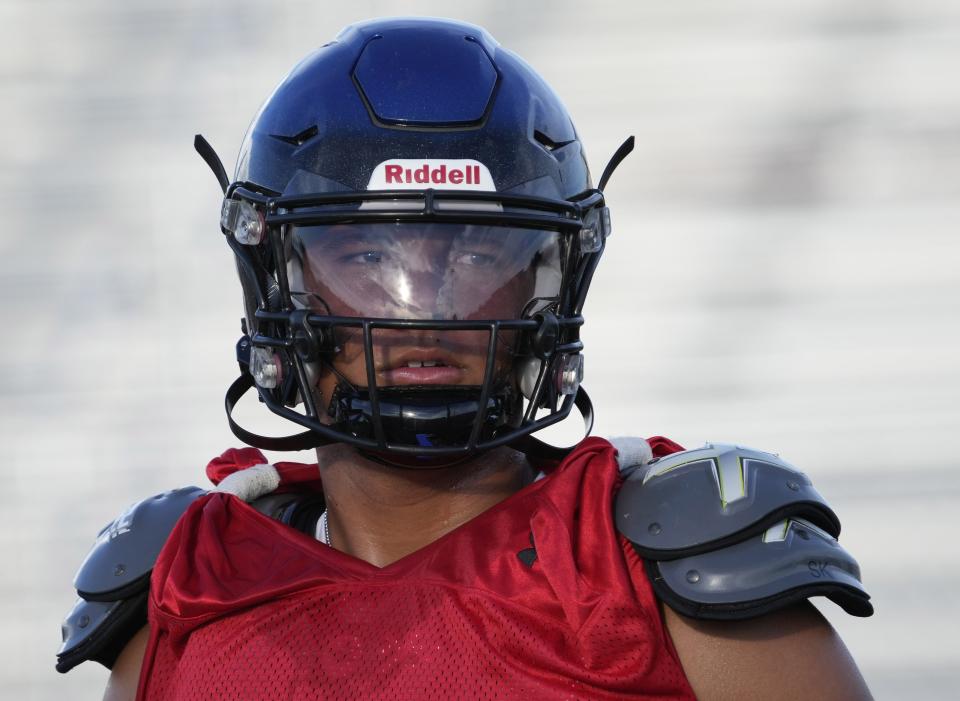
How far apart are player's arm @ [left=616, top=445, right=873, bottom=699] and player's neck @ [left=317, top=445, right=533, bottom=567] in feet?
0.70

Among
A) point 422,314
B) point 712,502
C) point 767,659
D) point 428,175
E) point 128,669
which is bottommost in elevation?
point 128,669

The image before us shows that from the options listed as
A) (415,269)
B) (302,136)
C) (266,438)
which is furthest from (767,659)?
(302,136)

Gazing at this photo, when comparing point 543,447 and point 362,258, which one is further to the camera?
point 543,447

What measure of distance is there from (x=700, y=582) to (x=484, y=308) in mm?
348

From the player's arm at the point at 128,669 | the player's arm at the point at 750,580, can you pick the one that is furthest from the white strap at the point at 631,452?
the player's arm at the point at 128,669

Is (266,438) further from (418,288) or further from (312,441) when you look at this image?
(418,288)

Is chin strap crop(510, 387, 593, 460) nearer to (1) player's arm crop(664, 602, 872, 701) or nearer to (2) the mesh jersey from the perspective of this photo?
(2) the mesh jersey

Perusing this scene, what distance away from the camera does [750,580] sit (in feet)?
3.87

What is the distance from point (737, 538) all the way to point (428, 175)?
1.54ft

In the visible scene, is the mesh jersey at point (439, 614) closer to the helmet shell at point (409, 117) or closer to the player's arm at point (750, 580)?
the player's arm at point (750, 580)

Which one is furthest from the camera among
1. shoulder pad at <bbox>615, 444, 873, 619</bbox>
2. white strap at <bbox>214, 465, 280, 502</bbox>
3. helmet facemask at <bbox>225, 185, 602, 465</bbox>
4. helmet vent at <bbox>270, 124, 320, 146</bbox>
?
white strap at <bbox>214, 465, 280, 502</bbox>

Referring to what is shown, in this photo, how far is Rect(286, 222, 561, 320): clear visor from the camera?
4.33ft

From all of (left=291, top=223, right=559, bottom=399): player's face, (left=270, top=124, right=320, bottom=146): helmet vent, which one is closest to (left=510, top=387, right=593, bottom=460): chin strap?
(left=291, top=223, right=559, bottom=399): player's face

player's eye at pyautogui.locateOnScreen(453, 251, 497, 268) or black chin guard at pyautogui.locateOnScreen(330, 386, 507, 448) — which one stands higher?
player's eye at pyautogui.locateOnScreen(453, 251, 497, 268)
